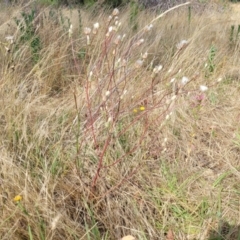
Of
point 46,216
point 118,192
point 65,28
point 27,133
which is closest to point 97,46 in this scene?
point 65,28

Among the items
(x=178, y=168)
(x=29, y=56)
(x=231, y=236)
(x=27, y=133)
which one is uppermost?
(x=29, y=56)

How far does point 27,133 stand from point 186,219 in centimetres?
82

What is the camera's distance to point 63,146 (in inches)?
61.1

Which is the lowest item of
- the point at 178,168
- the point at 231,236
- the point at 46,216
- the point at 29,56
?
the point at 231,236

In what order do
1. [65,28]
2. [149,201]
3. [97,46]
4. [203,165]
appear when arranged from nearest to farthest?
[149,201] < [203,165] < [97,46] < [65,28]

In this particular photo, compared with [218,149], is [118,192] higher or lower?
higher

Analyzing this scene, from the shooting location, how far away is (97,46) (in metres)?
2.60

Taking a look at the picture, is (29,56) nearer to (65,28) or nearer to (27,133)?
(65,28)

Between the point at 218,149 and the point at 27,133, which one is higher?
the point at 27,133

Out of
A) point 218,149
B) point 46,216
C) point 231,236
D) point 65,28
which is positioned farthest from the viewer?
point 65,28

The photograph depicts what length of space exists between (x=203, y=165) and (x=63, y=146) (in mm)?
740

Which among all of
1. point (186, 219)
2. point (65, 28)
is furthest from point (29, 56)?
point (186, 219)

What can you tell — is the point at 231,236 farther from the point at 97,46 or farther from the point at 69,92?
the point at 97,46

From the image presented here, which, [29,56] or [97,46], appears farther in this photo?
[97,46]
